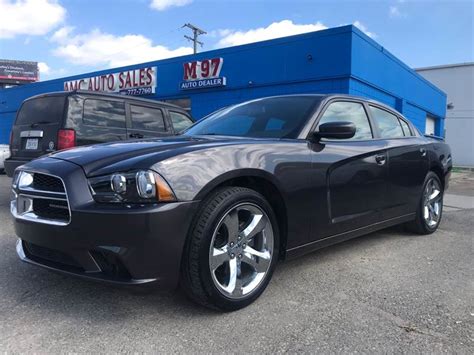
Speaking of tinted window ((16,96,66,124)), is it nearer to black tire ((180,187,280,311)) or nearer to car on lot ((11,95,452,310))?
car on lot ((11,95,452,310))

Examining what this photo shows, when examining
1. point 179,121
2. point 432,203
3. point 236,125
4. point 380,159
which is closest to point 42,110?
point 179,121

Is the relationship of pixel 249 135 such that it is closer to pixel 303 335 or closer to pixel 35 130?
pixel 303 335

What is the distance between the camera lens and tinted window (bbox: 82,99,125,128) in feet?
20.1

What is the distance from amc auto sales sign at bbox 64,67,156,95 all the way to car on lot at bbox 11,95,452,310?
1316 centimetres

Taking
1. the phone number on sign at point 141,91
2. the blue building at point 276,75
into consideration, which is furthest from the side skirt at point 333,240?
the phone number on sign at point 141,91

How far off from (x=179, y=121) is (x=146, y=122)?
0.81 meters

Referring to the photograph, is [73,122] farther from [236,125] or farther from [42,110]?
[236,125]

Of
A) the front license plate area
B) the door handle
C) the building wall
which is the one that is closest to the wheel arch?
the door handle

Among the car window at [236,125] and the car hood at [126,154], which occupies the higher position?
the car window at [236,125]

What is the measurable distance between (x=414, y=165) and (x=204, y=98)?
1103 cm

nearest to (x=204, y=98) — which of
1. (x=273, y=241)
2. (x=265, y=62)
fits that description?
(x=265, y=62)

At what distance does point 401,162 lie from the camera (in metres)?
4.41

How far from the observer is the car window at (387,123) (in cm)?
446

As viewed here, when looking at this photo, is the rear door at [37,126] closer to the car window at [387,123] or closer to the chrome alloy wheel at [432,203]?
the car window at [387,123]
